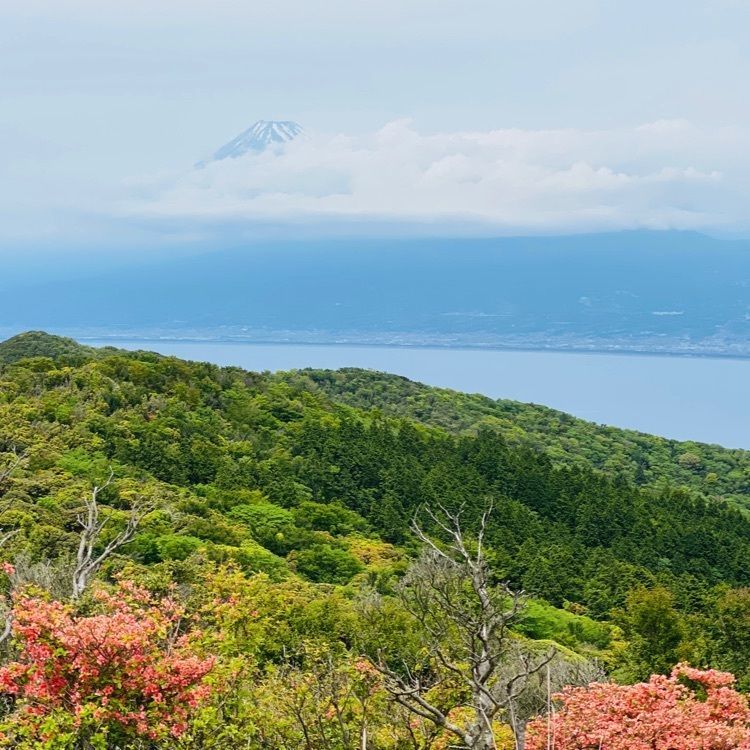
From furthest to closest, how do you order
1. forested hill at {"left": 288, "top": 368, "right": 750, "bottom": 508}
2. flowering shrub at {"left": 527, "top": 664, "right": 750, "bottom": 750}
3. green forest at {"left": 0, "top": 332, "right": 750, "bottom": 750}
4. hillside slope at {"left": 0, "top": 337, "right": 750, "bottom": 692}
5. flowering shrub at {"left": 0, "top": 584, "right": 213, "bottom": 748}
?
1. forested hill at {"left": 288, "top": 368, "right": 750, "bottom": 508}
2. hillside slope at {"left": 0, "top": 337, "right": 750, "bottom": 692}
3. flowering shrub at {"left": 527, "top": 664, "right": 750, "bottom": 750}
4. green forest at {"left": 0, "top": 332, "right": 750, "bottom": 750}
5. flowering shrub at {"left": 0, "top": 584, "right": 213, "bottom": 748}

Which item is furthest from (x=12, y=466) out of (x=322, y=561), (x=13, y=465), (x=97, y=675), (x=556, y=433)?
(x=556, y=433)

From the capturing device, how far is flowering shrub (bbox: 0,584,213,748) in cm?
1029

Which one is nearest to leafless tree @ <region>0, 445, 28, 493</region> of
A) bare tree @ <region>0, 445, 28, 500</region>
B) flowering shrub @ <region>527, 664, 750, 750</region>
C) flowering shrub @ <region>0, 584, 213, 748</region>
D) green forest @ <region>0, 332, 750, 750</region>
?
bare tree @ <region>0, 445, 28, 500</region>

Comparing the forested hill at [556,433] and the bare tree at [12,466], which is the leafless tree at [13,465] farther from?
the forested hill at [556,433]

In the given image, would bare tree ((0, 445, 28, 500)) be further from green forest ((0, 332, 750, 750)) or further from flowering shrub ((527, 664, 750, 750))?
flowering shrub ((527, 664, 750, 750))

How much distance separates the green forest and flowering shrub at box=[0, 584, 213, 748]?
27 mm

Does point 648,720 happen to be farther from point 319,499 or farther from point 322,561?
point 319,499

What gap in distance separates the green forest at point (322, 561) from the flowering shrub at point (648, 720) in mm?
330

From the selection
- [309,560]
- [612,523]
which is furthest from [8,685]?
[612,523]

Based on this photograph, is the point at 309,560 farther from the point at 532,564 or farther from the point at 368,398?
the point at 368,398

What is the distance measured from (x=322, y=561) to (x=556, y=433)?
4935cm

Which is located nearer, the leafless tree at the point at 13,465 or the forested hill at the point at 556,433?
the leafless tree at the point at 13,465

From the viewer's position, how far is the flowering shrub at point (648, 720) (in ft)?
43.7

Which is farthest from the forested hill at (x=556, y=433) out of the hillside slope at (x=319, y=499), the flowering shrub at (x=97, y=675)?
the flowering shrub at (x=97, y=675)
